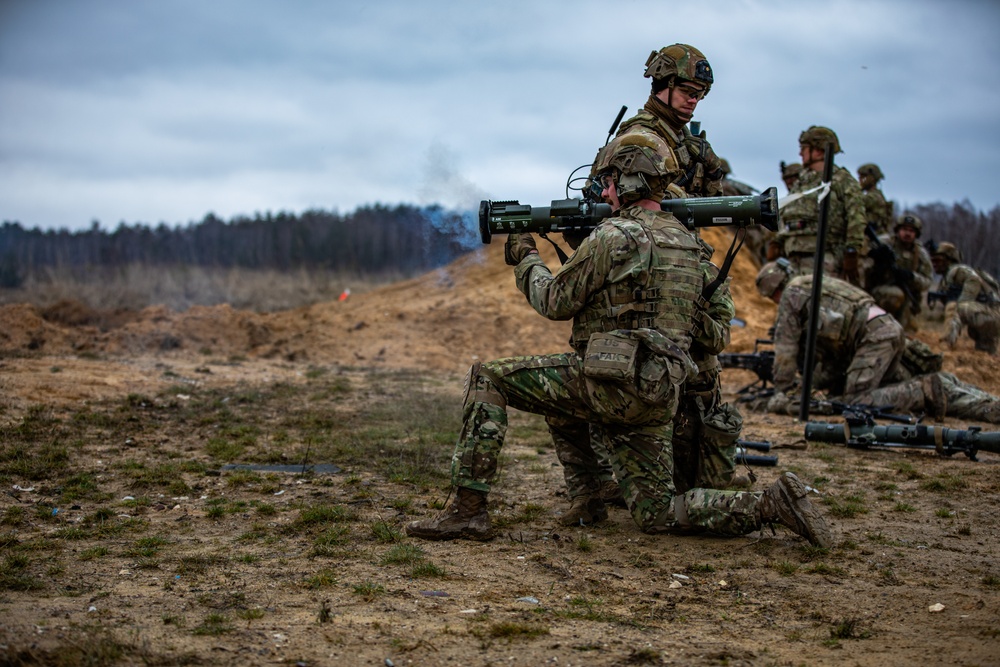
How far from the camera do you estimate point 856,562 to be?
4926mm

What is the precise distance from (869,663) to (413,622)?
174 centimetres

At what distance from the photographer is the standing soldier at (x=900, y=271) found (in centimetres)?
1395

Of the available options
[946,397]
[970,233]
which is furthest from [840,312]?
[970,233]

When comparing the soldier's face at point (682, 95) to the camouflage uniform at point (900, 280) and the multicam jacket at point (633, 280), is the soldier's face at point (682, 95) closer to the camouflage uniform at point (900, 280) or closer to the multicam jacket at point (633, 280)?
the multicam jacket at point (633, 280)

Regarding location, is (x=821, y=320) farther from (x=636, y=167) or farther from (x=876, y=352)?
(x=636, y=167)

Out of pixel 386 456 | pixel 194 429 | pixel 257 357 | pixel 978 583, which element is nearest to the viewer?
pixel 978 583

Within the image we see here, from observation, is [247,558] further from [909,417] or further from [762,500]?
[909,417]

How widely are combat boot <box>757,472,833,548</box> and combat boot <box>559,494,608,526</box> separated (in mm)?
1052

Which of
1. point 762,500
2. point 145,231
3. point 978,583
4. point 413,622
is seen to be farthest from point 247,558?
point 145,231

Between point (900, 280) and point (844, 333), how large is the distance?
476cm

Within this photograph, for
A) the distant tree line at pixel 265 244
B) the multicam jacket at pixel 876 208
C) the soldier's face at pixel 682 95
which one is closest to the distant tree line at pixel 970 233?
the multicam jacket at pixel 876 208

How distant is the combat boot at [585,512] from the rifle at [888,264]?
30.1 feet

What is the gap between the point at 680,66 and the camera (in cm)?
664

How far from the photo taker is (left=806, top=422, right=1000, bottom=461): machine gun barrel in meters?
7.28
